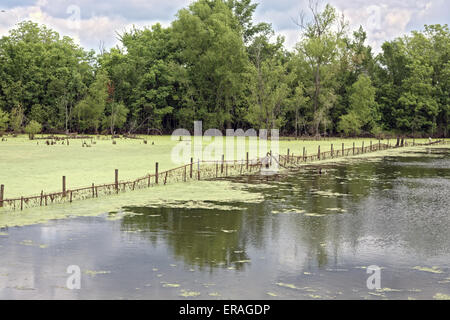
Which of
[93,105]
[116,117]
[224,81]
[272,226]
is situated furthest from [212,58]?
[272,226]

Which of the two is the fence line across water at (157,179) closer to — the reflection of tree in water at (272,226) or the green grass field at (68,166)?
the green grass field at (68,166)

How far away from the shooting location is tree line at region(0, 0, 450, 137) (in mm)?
84688

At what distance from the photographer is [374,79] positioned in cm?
9981

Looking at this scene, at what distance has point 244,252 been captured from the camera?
17047 millimetres

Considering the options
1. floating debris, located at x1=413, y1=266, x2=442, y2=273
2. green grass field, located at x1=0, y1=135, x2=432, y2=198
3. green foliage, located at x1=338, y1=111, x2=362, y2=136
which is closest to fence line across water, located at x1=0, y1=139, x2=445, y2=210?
green grass field, located at x1=0, y1=135, x2=432, y2=198

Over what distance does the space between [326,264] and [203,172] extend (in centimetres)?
2101

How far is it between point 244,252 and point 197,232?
10.3 ft

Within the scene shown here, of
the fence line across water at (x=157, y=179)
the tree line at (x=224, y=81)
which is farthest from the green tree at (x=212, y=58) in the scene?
the fence line across water at (x=157, y=179)

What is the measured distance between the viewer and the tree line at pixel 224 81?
8469 centimetres

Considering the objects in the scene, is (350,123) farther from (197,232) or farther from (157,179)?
(197,232)

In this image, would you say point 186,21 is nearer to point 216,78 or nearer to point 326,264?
point 216,78

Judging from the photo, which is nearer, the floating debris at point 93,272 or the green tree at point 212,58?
the floating debris at point 93,272

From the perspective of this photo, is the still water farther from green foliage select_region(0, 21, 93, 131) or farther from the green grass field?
green foliage select_region(0, 21, 93, 131)

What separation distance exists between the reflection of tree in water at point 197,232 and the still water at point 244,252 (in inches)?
1.5
